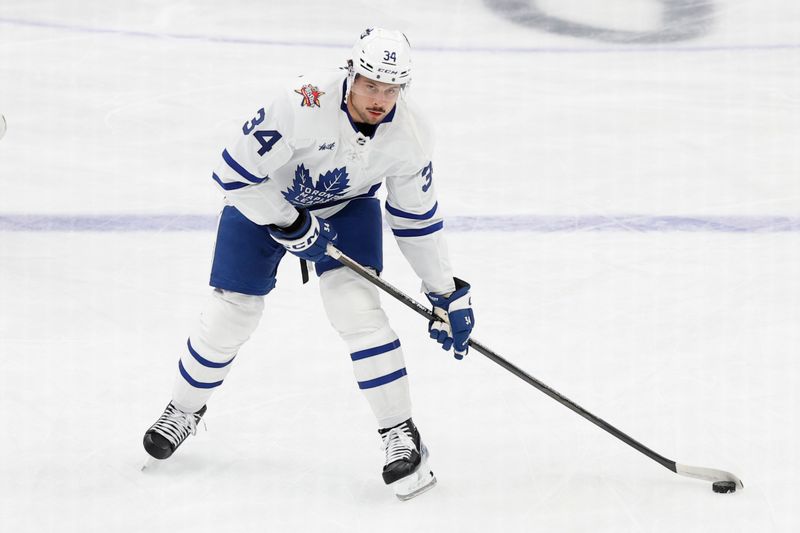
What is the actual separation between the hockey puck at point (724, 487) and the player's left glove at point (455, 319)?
663 millimetres

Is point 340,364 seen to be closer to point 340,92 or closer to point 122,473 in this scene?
point 122,473

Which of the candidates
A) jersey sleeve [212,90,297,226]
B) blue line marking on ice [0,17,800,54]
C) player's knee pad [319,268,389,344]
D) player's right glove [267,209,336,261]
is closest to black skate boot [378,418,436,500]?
player's knee pad [319,268,389,344]

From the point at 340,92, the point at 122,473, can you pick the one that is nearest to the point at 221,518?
the point at 122,473

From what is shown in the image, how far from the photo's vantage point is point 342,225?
2682mm

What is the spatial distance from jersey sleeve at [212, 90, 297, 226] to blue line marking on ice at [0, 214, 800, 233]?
158 cm

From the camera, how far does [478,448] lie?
280cm

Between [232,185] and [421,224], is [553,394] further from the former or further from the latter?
[232,185]

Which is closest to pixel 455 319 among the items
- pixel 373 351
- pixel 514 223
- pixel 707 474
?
pixel 373 351

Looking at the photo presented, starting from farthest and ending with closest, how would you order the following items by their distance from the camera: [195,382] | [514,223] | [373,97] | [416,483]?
[514,223], [195,382], [416,483], [373,97]

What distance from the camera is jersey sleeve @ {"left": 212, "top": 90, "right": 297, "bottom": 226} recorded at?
2.41 meters

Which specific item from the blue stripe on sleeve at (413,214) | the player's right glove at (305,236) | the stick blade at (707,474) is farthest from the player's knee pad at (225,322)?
the stick blade at (707,474)

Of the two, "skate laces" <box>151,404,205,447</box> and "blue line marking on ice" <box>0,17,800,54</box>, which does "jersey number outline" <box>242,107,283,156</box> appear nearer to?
"skate laces" <box>151,404,205,447</box>

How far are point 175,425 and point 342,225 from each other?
0.64 meters

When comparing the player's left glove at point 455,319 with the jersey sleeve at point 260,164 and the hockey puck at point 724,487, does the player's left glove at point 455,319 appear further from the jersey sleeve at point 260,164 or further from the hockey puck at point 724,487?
the hockey puck at point 724,487
